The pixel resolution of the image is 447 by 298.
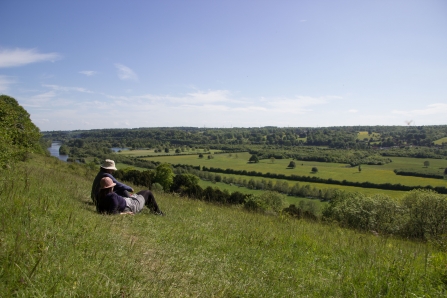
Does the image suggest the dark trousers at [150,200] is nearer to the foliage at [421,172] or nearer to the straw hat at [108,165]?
the straw hat at [108,165]

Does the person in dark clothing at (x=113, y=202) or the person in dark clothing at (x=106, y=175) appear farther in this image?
the person in dark clothing at (x=106, y=175)

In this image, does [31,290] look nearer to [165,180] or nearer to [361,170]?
[165,180]

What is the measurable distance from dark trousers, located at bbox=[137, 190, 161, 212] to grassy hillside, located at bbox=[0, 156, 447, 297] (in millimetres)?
757

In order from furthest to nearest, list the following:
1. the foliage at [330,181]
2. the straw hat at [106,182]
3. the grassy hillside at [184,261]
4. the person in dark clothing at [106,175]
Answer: the foliage at [330,181], the person in dark clothing at [106,175], the straw hat at [106,182], the grassy hillside at [184,261]

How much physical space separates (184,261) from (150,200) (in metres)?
4.07

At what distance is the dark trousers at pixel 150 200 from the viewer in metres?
7.71

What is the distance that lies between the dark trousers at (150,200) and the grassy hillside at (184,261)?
76 centimetres

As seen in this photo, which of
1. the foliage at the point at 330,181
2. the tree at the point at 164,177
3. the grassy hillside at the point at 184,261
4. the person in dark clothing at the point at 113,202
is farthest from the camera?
the foliage at the point at 330,181

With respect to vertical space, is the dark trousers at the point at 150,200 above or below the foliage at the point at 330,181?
above

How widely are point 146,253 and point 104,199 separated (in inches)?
122

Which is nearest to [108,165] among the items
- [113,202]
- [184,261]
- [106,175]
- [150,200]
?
[106,175]

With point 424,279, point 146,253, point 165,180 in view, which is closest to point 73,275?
point 146,253

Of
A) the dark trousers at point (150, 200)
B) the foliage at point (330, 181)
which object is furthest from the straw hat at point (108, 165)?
the foliage at point (330, 181)

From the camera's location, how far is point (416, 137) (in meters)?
153
